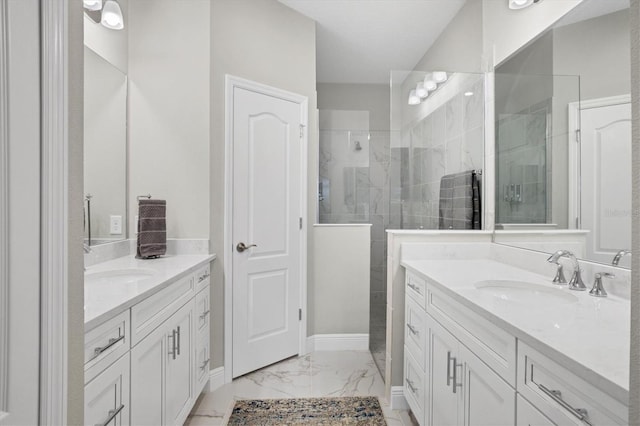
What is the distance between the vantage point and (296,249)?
9.35 feet

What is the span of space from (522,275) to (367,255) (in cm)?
153

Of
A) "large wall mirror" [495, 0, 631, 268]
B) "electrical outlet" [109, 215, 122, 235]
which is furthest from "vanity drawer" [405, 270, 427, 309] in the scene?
"electrical outlet" [109, 215, 122, 235]

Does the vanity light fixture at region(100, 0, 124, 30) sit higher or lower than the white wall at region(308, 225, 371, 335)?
higher

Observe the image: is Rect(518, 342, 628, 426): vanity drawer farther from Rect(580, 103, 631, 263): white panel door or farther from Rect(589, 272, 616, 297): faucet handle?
Rect(580, 103, 631, 263): white panel door

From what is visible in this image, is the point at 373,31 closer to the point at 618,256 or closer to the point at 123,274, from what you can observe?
the point at 618,256

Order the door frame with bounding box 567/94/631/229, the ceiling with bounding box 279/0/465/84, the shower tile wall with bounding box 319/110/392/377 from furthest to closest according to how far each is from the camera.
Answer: the shower tile wall with bounding box 319/110/392/377 → the ceiling with bounding box 279/0/465/84 → the door frame with bounding box 567/94/631/229

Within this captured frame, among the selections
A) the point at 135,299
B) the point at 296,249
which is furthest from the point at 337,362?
the point at 135,299

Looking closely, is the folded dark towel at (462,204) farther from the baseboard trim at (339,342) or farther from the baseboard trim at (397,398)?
the baseboard trim at (339,342)

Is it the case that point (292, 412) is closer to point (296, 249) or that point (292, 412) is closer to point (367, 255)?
point (296, 249)

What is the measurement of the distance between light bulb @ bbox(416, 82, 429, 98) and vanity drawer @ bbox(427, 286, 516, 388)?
1488mm

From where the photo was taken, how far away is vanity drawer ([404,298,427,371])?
174 centimetres

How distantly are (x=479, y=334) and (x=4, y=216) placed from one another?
127 cm

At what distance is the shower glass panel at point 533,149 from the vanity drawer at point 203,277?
72.3 inches

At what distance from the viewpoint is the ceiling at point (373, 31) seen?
2746mm
